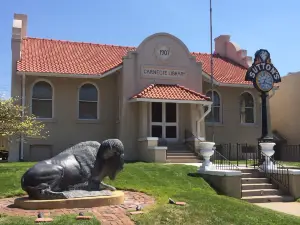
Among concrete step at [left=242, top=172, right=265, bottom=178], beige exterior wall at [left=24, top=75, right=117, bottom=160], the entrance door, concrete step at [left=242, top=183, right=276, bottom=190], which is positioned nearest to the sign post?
concrete step at [left=242, top=172, right=265, bottom=178]

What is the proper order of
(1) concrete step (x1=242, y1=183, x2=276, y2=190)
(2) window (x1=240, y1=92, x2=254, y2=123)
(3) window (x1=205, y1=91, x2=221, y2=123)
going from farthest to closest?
(2) window (x1=240, y1=92, x2=254, y2=123), (3) window (x1=205, y1=91, x2=221, y2=123), (1) concrete step (x1=242, y1=183, x2=276, y2=190)

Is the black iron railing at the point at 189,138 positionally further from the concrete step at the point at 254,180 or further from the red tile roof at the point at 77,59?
the concrete step at the point at 254,180

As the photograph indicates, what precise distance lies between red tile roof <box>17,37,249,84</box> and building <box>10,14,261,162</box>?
2.3 inches

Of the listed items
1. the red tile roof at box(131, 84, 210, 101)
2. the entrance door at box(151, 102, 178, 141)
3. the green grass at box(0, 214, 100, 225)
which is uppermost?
the red tile roof at box(131, 84, 210, 101)

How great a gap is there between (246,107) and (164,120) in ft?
21.9

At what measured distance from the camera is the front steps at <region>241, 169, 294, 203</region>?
14.0 metres

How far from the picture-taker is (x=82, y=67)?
73.3 ft

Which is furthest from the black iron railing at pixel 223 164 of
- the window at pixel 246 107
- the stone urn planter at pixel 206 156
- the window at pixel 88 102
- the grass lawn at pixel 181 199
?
the window at pixel 88 102

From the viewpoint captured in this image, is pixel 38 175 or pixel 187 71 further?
pixel 187 71

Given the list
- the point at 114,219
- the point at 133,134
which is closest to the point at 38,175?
the point at 114,219

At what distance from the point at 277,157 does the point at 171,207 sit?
2076cm

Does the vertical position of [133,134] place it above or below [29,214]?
above

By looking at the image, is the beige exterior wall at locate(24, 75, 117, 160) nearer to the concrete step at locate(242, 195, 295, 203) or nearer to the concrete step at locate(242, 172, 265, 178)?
the concrete step at locate(242, 172, 265, 178)

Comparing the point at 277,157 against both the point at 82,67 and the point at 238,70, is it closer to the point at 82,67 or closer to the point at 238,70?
the point at 238,70
